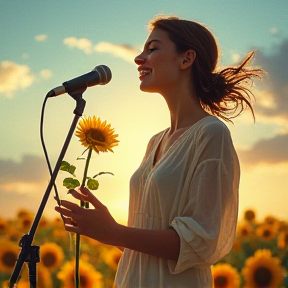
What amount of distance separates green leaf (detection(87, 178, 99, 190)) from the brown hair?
554mm

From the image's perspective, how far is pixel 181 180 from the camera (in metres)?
2.18

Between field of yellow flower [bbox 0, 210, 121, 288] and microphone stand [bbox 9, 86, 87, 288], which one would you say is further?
field of yellow flower [bbox 0, 210, 121, 288]

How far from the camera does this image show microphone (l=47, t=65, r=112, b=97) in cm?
204

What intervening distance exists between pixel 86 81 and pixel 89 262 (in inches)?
76.4

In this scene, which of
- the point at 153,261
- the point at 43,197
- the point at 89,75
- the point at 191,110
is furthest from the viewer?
the point at 191,110

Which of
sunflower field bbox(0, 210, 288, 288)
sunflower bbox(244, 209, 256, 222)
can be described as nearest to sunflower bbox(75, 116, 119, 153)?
sunflower field bbox(0, 210, 288, 288)

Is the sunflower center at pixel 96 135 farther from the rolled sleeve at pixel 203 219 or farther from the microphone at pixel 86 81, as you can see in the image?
the rolled sleeve at pixel 203 219

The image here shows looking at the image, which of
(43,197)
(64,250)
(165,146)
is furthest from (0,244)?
(43,197)

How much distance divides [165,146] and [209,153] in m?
0.35

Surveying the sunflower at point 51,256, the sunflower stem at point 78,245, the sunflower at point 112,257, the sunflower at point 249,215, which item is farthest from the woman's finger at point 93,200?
the sunflower at point 249,215

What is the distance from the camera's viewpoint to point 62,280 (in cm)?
360

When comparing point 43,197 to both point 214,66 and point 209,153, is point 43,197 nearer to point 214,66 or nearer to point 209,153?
point 209,153

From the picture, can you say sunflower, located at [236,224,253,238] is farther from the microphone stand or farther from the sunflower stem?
the microphone stand

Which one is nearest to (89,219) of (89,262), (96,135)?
(96,135)
